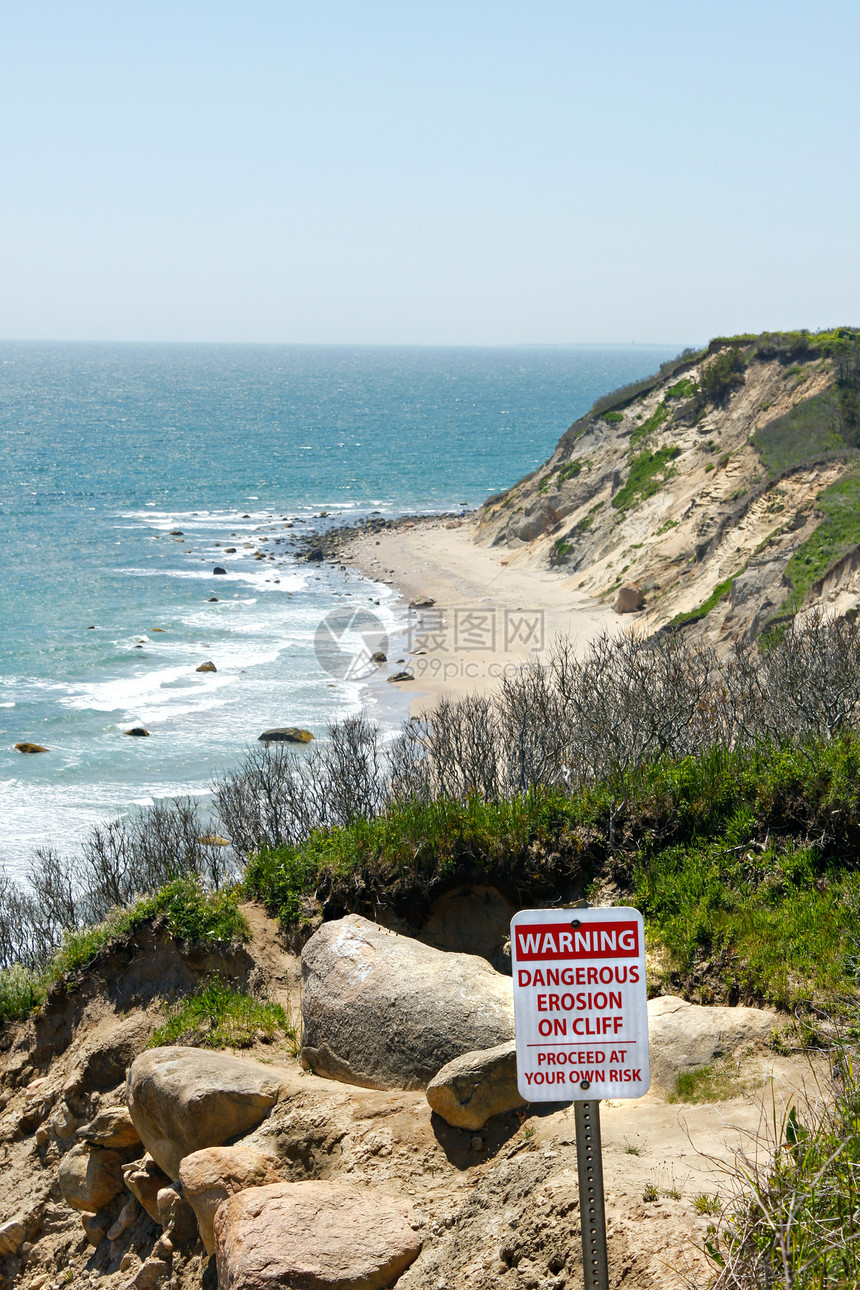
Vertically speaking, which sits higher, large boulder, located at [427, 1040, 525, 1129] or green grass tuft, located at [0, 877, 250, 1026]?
large boulder, located at [427, 1040, 525, 1129]

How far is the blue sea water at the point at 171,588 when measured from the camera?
29.2m

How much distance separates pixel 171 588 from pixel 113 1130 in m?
44.9

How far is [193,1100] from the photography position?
7.11m

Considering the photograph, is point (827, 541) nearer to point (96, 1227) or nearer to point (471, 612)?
point (471, 612)

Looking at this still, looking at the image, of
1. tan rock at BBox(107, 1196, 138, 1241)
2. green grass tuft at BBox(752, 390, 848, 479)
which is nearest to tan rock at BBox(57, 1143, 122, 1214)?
tan rock at BBox(107, 1196, 138, 1241)

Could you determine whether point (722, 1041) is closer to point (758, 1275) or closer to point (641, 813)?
point (758, 1275)

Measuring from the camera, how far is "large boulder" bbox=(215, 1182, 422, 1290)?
536cm

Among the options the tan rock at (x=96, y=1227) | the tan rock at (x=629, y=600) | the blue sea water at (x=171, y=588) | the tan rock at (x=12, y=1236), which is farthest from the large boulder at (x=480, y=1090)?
the tan rock at (x=629, y=600)

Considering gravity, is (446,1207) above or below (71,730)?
above

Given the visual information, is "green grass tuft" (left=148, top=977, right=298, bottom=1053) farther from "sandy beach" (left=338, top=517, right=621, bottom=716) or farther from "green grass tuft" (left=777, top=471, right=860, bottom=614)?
"sandy beach" (left=338, top=517, right=621, bottom=716)

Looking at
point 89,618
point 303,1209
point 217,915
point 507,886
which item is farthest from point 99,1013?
point 89,618

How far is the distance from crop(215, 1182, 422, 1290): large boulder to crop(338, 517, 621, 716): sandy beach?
80.6ft

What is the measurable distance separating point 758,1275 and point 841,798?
19.9 feet

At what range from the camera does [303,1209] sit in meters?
5.70
